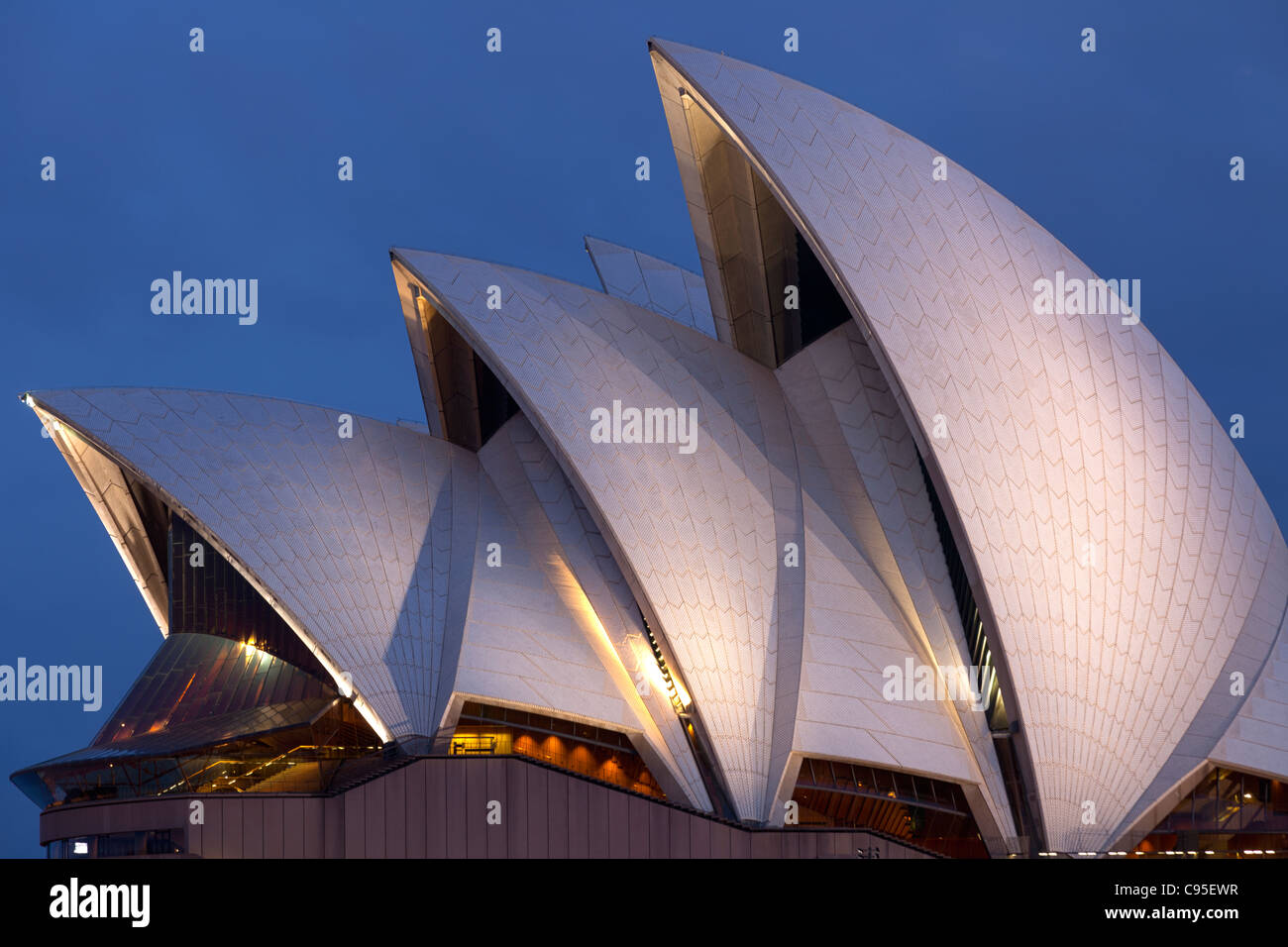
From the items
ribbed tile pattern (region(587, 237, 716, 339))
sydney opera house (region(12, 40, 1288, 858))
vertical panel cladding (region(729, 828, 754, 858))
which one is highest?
ribbed tile pattern (region(587, 237, 716, 339))

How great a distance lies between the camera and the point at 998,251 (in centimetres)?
3056

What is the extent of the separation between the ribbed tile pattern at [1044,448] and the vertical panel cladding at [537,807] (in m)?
9.56

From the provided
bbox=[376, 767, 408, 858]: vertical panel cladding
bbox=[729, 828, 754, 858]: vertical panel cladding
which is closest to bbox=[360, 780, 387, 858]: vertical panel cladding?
bbox=[376, 767, 408, 858]: vertical panel cladding

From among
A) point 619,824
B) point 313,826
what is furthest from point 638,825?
point 313,826

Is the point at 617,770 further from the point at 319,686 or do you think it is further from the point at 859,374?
the point at 859,374

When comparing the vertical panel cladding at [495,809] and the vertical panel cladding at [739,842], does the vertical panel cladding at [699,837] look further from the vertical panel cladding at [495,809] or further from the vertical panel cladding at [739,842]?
the vertical panel cladding at [495,809]

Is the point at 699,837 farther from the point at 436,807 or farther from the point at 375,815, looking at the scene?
the point at 375,815

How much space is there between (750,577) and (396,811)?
32.5ft

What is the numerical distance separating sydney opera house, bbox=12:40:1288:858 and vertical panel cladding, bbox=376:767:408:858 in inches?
3.4

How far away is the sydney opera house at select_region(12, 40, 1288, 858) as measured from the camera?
26.6 metres

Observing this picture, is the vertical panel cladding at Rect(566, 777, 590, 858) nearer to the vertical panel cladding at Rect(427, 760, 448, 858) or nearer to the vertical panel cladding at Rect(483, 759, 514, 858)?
the vertical panel cladding at Rect(483, 759, 514, 858)

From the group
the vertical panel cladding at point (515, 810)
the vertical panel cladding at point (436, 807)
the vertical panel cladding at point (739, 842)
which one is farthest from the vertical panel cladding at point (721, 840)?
the vertical panel cladding at point (436, 807)

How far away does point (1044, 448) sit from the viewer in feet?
94.3

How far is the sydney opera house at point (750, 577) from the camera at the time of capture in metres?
26.6
